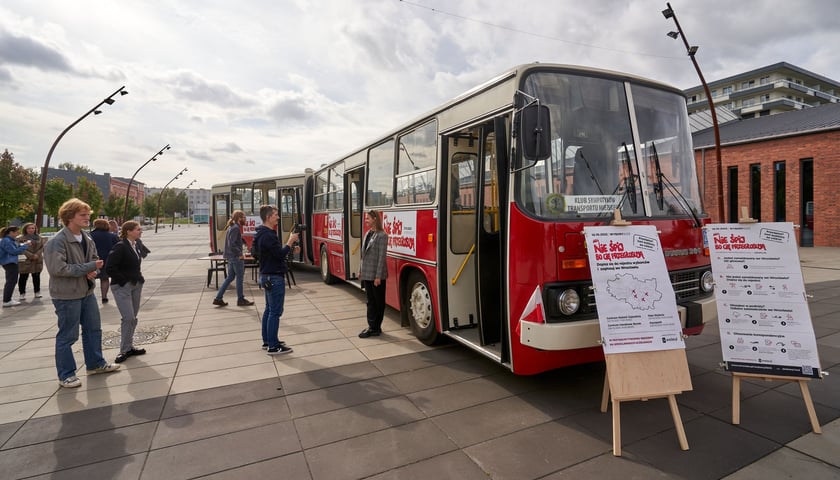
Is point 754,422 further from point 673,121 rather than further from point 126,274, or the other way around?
point 126,274

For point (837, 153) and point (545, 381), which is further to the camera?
point (837, 153)

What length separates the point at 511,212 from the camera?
13.6 feet

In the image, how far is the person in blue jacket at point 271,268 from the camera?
19.1 ft

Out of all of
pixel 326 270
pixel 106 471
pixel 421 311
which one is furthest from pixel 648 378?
pixel 326 270

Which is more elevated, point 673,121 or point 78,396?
point 673,121

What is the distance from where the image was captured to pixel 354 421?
3990 mm

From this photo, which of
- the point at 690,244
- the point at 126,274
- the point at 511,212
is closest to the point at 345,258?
the point at 126,274

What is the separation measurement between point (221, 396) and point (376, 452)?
6.83 feet

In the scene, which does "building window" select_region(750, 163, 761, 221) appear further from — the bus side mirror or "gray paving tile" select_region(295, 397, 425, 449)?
"gray paving tile" select_region(295, 397, 425, 449)

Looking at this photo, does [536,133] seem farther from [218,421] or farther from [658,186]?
[218,421]

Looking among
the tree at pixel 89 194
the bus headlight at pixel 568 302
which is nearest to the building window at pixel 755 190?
the bus headlight at pixel 568 302

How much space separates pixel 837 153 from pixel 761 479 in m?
25.0

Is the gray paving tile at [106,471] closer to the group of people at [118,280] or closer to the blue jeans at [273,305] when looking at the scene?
the group of people at [118,280]

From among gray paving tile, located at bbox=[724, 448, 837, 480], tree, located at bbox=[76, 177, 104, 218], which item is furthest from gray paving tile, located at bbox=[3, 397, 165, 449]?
tree, located at bbox=[76, 177, 104, 218]
